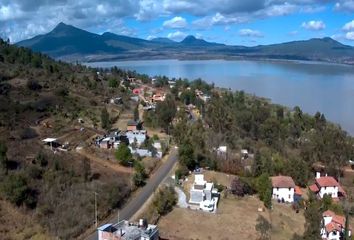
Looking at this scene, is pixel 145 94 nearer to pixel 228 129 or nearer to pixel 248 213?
pixel 228 129

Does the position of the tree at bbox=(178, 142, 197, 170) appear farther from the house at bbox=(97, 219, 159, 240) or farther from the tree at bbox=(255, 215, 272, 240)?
the house at bbox=(97, 219, 159, 240)

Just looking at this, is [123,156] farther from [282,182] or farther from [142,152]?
[282,182]

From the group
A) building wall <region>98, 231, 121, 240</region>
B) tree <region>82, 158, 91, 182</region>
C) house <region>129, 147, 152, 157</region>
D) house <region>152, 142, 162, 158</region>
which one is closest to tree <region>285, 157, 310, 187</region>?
house <region>152, 142, 162, 158</region>

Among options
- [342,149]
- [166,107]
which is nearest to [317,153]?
[342,149]

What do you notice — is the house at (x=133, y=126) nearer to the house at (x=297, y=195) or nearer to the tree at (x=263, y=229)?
the house at (x=297, y=195)

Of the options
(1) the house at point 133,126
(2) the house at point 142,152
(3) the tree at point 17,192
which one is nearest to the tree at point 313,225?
(2) the house at point 142,152

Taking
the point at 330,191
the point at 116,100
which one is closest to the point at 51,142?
the point at 330,191
